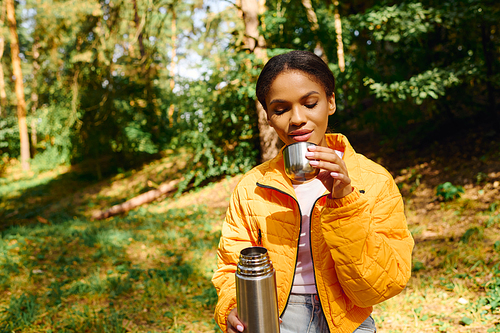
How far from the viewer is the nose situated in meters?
1.42

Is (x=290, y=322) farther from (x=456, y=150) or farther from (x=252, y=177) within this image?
(x=456, y=150)

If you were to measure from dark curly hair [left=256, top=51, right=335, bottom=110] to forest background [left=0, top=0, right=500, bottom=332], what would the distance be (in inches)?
16.5

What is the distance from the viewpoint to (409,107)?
6738 millimetres

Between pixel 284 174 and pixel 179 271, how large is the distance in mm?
3579

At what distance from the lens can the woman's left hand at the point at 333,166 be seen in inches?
44.7

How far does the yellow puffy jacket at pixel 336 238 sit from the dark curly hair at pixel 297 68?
308mm

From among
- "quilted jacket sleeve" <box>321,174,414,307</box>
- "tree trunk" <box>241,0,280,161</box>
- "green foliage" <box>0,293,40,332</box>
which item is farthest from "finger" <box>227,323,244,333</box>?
"tree trunk" <box>241,0,280,161</box>

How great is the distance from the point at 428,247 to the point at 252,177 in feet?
12.5

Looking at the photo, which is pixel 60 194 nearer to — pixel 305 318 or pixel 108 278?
pixel 108 278

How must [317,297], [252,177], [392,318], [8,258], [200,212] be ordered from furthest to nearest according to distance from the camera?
[200,212] < [8,258] < [392,318] < [252,177] < [317,297]

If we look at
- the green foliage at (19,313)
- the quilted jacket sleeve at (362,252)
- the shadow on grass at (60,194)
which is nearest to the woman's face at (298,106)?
the quilted jacket sleeve at (362,252)

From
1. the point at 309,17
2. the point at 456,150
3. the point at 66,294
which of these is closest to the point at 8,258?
the point at 66,294

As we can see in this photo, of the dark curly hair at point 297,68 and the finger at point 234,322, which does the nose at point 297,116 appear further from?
the finger at point 234,322

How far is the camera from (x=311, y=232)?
1.42 metres
